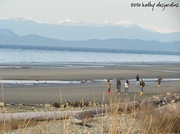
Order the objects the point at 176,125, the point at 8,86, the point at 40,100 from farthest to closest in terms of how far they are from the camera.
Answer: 1. the point at 8,86
2. the point at 40,100
3. the point at 176,125

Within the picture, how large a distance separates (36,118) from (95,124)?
7.19 feet

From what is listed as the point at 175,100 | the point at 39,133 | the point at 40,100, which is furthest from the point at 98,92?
the point at 39,133

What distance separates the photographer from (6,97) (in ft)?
92.2

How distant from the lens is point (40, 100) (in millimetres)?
27125

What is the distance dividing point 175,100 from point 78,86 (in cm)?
2000

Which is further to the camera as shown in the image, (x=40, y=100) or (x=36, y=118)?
(x=40, y=100)

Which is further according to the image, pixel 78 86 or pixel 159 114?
pixel 78 86

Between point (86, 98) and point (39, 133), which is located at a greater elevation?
point (39, 133)

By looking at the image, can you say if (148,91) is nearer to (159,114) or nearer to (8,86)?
(8,86)

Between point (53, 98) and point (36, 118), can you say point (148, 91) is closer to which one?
point (53, 98)

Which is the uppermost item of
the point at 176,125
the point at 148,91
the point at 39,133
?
the point at 39,133

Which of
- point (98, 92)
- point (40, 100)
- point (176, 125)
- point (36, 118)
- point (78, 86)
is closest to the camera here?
point (176, 125)

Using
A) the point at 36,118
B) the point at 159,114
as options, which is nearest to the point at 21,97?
the point at 36,118

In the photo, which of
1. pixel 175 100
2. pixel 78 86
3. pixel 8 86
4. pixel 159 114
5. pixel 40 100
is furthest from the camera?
pixel 78 86
